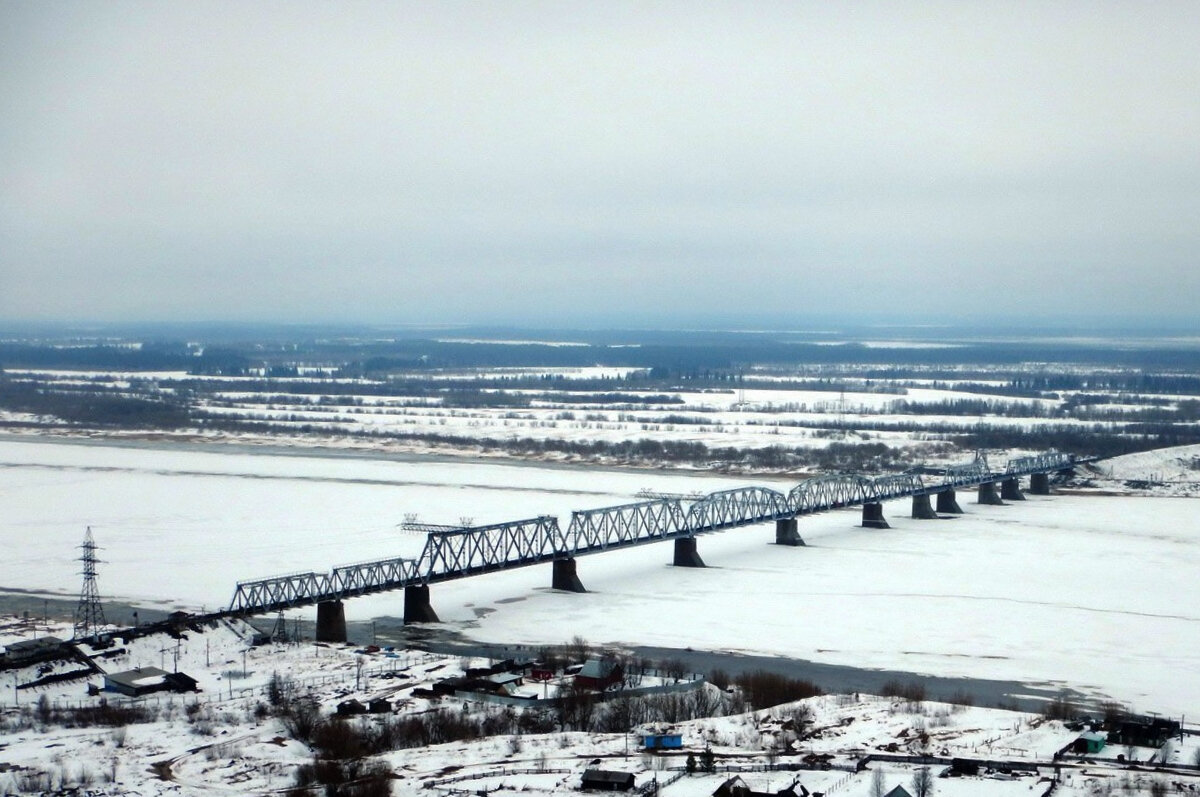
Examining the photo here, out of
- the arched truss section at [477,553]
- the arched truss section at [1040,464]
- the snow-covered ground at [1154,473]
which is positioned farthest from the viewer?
the snow-covered ground at [1154,473]

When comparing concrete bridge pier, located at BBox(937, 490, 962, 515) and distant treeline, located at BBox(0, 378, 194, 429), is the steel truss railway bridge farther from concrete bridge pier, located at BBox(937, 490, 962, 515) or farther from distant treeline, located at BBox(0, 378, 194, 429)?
distant treeline, located at BBox(0, 378, 194, 429)

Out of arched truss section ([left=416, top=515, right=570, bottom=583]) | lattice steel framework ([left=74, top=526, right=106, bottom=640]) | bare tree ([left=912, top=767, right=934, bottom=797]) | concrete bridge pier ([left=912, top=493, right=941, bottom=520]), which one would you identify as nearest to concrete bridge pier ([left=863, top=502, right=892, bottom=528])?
concrete bridge pier ([left=912, top=493, right=941, bottom=520])

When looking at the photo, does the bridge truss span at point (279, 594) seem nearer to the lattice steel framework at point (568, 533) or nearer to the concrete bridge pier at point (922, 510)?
the lattice steel framework at point (568, 533)

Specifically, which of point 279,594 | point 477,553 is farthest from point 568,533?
point 279,594

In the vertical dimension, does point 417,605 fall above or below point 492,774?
above

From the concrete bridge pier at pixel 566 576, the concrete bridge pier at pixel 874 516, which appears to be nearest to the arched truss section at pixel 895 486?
the concrete bridge pier at pixel 874 516

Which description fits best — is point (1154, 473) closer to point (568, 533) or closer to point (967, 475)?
point (967, 475)

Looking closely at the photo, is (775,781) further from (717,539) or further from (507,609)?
(717,539)
